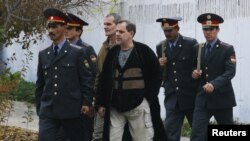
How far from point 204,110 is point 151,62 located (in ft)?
4.76

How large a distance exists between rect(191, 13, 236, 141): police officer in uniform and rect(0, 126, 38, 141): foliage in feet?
10.4

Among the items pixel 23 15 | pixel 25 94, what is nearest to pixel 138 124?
pixel 23 15

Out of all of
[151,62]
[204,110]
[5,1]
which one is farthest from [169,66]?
[5,1]

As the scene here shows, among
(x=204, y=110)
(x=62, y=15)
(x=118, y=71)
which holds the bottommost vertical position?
(x=204, y=110)

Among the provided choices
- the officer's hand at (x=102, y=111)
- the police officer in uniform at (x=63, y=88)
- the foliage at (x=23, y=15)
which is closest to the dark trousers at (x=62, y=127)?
the police officer in uniform at (x=63, y=88)

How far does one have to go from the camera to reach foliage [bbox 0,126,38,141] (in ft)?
40.3

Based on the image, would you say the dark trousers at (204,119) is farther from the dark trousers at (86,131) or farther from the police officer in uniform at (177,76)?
the dark trousers at (86,131)

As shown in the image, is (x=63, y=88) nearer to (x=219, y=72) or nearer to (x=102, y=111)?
(x=102, y=111)

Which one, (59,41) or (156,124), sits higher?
(59,41)

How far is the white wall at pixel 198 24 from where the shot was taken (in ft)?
45.4

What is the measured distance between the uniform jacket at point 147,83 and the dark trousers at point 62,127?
1.17 feet

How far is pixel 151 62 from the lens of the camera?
912cm

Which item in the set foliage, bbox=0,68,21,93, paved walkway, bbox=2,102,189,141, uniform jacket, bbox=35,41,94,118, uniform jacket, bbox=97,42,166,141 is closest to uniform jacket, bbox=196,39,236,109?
uniform jacket, bbox=97,42,166,141

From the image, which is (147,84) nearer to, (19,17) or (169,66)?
(169,66)
